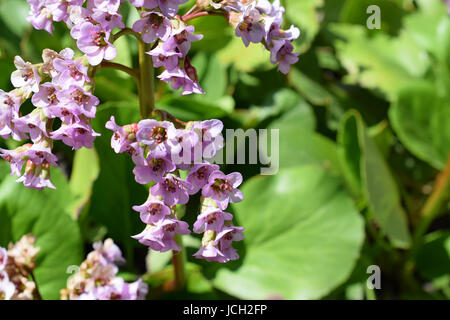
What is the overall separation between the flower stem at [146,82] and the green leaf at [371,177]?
0.59 m

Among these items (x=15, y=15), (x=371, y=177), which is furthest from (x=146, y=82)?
(x=15, y=15)

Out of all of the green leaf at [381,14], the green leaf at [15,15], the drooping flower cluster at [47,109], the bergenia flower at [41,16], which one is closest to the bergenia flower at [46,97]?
the drooping flower cluster at [47,109]

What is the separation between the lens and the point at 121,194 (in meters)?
1.25

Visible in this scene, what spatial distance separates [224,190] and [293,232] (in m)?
0.56

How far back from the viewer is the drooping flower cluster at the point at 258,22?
2.35 ft

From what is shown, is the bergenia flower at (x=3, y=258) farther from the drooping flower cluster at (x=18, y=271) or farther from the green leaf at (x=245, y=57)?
the green leaf at (x=245, y=57)

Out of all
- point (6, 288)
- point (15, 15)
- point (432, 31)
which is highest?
point (15, 15)

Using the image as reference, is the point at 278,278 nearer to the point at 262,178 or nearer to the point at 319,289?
the point at 319,289

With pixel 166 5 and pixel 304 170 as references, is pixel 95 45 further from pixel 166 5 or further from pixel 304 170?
pixel 304 170

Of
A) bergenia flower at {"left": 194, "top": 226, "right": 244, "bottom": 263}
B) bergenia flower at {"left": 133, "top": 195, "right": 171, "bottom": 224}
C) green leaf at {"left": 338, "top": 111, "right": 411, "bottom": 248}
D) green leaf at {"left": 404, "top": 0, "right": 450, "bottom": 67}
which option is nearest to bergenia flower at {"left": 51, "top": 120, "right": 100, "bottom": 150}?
bergenia flower at {"left": 133, "top": 195, "right": 171, "bottom": 224}

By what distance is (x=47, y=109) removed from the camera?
661 millimetres

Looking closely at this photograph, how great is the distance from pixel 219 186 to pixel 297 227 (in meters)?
0.56

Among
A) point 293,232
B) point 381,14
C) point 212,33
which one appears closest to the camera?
point 293,232
